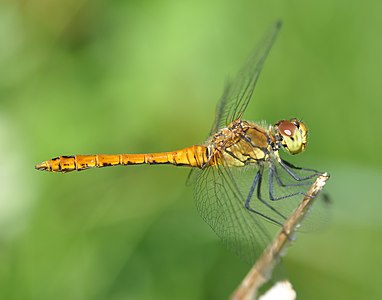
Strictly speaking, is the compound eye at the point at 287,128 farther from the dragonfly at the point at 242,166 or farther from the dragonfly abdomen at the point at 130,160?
the dragonfly abdomen at the point at 130,160

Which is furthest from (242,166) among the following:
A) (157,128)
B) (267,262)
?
(267,262)

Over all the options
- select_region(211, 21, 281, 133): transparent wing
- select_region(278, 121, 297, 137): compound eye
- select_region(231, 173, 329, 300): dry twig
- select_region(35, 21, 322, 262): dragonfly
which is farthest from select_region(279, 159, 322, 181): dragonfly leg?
select_region(231, 173, 329, 300): dry twig

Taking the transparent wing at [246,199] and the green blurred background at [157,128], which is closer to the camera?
the transparent wing at [246,199]

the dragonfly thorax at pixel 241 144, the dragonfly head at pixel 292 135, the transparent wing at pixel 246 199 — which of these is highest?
the dragonfly head at pixel 292 135

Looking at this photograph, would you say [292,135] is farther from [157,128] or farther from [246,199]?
[157,128]

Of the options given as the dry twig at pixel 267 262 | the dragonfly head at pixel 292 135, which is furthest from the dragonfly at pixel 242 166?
the dry twig at pixel 267 262

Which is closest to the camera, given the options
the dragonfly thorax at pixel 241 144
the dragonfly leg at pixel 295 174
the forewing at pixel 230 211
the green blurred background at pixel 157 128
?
the forewing at pixel 230 211
